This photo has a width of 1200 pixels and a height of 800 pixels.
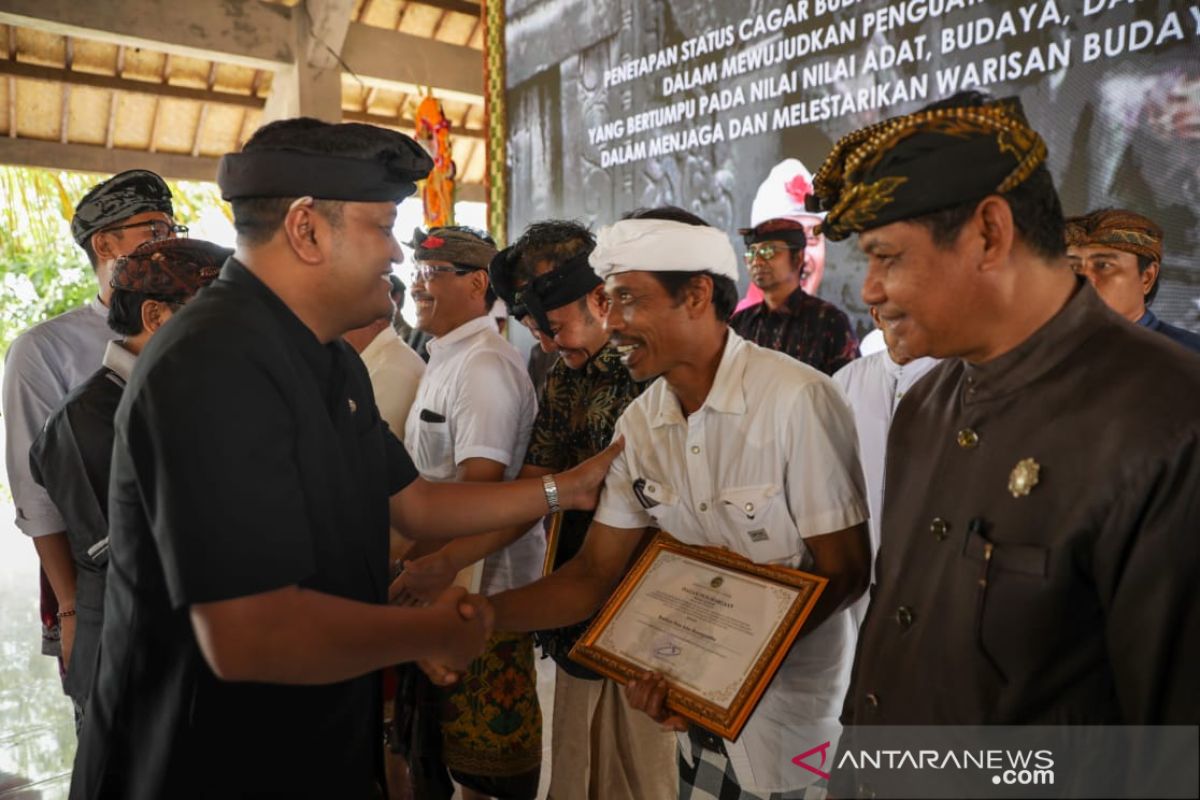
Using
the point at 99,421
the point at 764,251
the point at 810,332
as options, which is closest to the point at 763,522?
the point at 99,421

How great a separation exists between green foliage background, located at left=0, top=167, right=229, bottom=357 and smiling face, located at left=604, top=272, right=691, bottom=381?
38.4 feet

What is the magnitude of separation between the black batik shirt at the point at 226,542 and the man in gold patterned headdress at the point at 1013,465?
104cm

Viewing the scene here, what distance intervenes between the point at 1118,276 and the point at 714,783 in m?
2.59

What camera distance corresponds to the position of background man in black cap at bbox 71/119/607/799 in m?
1.45

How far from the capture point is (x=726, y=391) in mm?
2203

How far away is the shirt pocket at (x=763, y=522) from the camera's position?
6.87 ft

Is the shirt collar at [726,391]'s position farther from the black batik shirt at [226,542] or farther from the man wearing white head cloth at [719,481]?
the black batik shirt at [226,542]

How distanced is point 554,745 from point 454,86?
8308 millimetres

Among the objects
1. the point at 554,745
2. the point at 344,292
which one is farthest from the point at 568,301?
the point at 554,745

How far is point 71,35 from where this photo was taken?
25.5ft

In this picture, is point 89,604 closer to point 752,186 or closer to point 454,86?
point 752,186

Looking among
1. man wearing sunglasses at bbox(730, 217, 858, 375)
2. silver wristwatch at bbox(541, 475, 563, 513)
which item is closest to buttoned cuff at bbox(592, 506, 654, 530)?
silver wristwatch at bbox(541, 475, 563, 513)

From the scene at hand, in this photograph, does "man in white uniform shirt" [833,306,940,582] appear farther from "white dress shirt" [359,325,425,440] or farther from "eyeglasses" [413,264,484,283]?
"white dress shirt" [359,325,425,440]

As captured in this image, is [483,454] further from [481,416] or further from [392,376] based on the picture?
[392,376]
